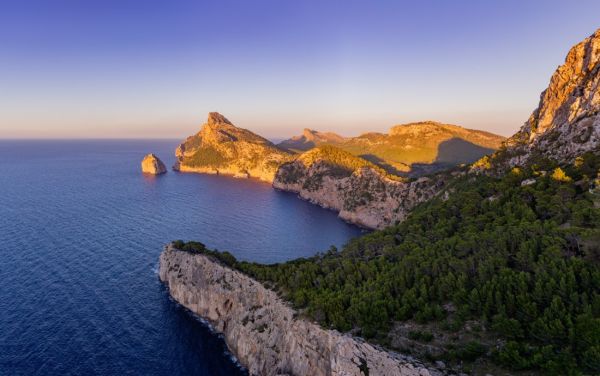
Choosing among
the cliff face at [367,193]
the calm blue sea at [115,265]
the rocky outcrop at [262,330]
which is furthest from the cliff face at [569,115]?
the calm blue sea at [115,265]

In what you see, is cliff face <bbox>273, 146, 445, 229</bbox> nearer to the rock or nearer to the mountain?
the mountain

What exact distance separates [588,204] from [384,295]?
2950 cm

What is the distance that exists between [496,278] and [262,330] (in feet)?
110

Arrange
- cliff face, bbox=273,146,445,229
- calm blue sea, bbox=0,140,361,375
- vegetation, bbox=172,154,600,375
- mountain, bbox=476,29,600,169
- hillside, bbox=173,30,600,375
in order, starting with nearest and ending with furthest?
vegetation, bbox=172,154,600,375
hillside, bbox=173,30,600,375
calm blue sea, bbox=0,140,361,375
mountain, bbox=476,29,600,169
cliff face, bbox=273,146,445,229

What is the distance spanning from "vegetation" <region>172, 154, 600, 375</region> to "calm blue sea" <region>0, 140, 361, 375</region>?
60.1ft

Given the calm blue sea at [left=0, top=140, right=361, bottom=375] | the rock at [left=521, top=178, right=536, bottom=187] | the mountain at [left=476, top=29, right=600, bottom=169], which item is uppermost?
the mountain at [left=476, top=29, right=600, bottom=169]

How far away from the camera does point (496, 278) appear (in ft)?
122

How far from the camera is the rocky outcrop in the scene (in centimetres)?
3575

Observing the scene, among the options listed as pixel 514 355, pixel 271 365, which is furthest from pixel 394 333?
pixel 271 365

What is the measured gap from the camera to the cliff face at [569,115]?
64.3 meters

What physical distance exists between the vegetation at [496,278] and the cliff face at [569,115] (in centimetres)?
647

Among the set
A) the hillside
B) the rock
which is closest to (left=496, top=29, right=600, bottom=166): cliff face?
the hillside

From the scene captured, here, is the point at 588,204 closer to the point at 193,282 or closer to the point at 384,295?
the point at 384,295

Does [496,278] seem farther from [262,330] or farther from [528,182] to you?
[528,182]
